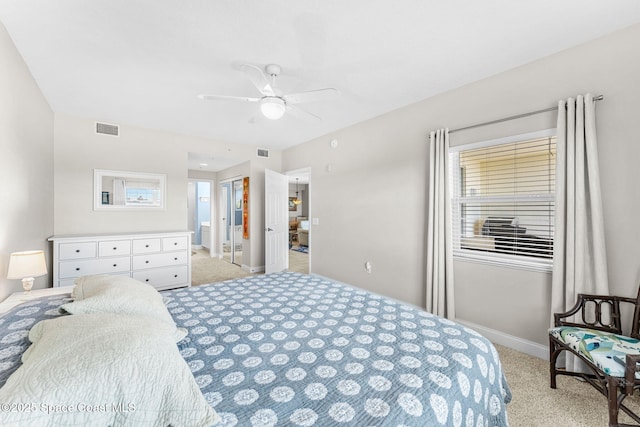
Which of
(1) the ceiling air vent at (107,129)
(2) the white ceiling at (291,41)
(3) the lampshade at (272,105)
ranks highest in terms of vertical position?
(2) the white ceiling at (291,41)

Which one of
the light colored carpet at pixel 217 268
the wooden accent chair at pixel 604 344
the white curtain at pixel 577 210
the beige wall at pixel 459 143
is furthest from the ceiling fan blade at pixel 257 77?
the light colored carpet at pixel 217 268

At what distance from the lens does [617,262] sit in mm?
1952

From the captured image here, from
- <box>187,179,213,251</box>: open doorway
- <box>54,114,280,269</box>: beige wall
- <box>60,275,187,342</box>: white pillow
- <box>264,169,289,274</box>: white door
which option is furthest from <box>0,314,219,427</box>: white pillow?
<box>187,179,213,251</box>: open doorway

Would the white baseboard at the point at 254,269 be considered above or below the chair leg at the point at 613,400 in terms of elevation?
below

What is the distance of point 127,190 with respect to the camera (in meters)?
4.04

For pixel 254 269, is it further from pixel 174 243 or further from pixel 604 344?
pixel 604 344

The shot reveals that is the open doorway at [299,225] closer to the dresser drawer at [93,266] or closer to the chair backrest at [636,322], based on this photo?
the dresser drawer at [93,266]

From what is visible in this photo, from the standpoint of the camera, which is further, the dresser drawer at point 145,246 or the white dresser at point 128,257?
the dresser drawer at point 145,246

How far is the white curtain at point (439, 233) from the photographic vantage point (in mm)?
2791

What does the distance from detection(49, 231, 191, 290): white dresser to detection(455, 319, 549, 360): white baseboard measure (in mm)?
3897

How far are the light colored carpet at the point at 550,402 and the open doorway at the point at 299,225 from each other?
3251mm

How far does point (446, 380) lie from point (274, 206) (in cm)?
442

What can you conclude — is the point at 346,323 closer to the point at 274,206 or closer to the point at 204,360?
the point at 204,360

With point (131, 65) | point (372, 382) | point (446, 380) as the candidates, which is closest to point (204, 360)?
point (372, 382)
